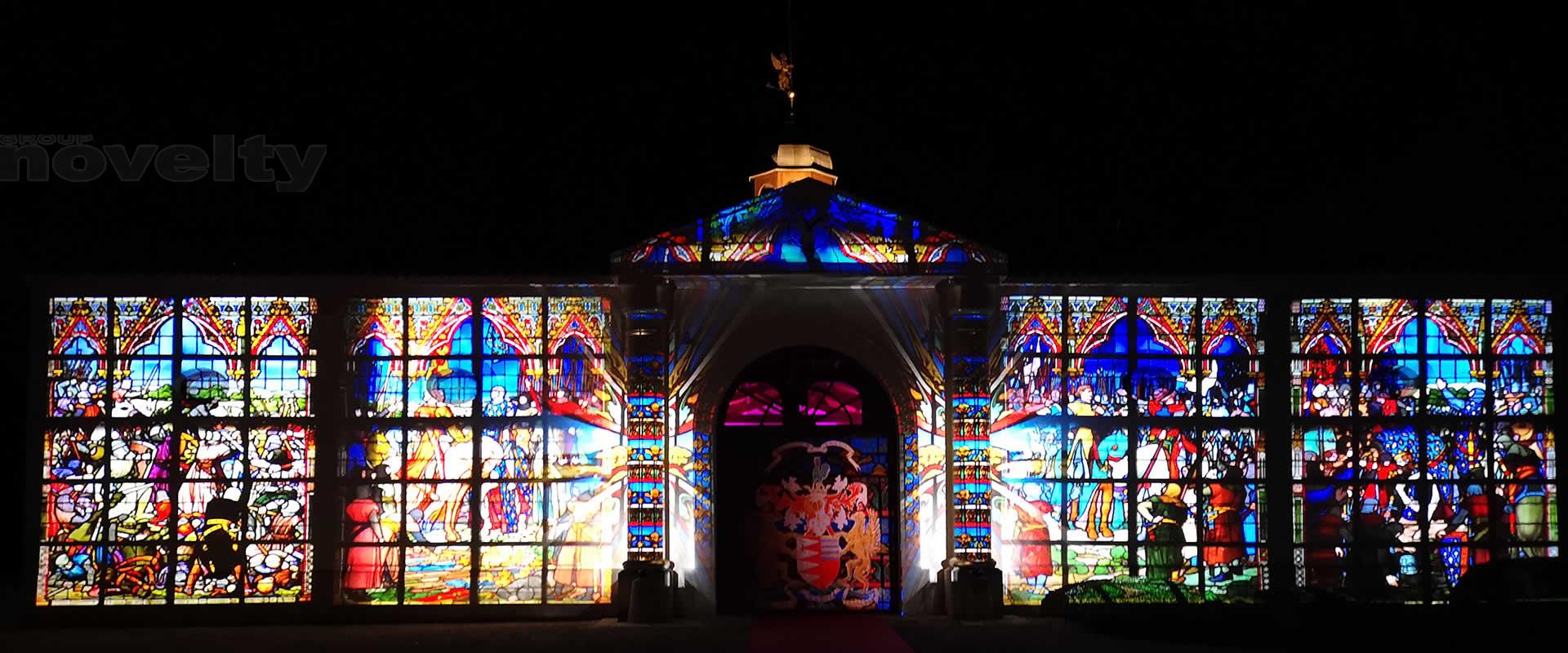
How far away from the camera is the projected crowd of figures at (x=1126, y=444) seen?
54.4ft

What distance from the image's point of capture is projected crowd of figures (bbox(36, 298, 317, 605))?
636 inches

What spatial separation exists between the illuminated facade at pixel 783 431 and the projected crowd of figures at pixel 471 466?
3 centimetres

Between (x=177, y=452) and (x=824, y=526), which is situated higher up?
(x=177, y=452)

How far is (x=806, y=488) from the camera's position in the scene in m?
16.5

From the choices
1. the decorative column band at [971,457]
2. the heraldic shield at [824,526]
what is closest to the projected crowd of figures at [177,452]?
the heraldic shield at [824,526]

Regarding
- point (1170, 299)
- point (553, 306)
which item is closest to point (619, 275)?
point (553, 306)

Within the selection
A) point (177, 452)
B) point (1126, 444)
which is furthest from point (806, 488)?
point (177, 452)

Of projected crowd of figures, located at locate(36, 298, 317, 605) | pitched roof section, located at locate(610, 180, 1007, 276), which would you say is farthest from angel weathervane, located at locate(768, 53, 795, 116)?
projected crowd of figures, located at locate(36, 298, 317, 605)

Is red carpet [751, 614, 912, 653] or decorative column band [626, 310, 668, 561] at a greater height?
decorative column band [626, 310, 668, 561]

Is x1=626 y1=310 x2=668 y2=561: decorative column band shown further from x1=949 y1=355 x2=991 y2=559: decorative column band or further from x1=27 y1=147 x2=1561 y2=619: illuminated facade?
x1=949 y1=355 x2=991 y2=559: decorative column band

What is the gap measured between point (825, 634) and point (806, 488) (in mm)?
1919

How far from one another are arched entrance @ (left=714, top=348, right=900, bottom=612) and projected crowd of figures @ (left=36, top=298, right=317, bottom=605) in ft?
14.3

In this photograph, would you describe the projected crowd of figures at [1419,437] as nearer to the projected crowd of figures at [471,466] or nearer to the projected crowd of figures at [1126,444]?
the projected crowd of figures at [1126,444]

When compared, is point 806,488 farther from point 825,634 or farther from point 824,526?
point 825,634
